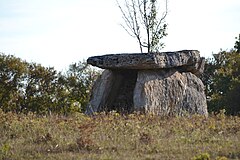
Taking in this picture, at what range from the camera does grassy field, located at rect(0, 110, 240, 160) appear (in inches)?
331

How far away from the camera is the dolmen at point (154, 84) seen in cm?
1758

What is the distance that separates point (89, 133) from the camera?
32.9 feet

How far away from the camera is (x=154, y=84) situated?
18.0 meters

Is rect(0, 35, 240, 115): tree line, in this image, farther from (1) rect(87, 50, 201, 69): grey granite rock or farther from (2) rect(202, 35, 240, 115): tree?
(1) rect(87, 50, 201, 69): grey granite rock

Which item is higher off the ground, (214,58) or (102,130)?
(214,58)

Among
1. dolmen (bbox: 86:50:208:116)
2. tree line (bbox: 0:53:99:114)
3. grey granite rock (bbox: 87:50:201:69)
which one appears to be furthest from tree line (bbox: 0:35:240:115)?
grey granite rock (bbox: 87:50:201:69)

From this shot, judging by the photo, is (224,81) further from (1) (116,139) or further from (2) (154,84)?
(1) (116,139)

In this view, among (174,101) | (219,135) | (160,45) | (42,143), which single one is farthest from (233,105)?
(42,143)

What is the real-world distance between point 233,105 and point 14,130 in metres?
13.9

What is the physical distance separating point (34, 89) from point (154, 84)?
25.4 ft

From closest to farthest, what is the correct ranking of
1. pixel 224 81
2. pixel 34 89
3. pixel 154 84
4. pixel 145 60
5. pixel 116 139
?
1. pixel 116 139
2. pixel 145 60
3. pixel 154 84
4. pixel 34 89
5. pixel 224 81

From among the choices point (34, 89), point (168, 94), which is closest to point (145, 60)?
point (168, 94)

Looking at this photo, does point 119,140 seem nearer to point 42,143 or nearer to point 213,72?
point 42,143

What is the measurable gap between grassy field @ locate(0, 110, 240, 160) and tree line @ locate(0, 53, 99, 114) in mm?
11075
